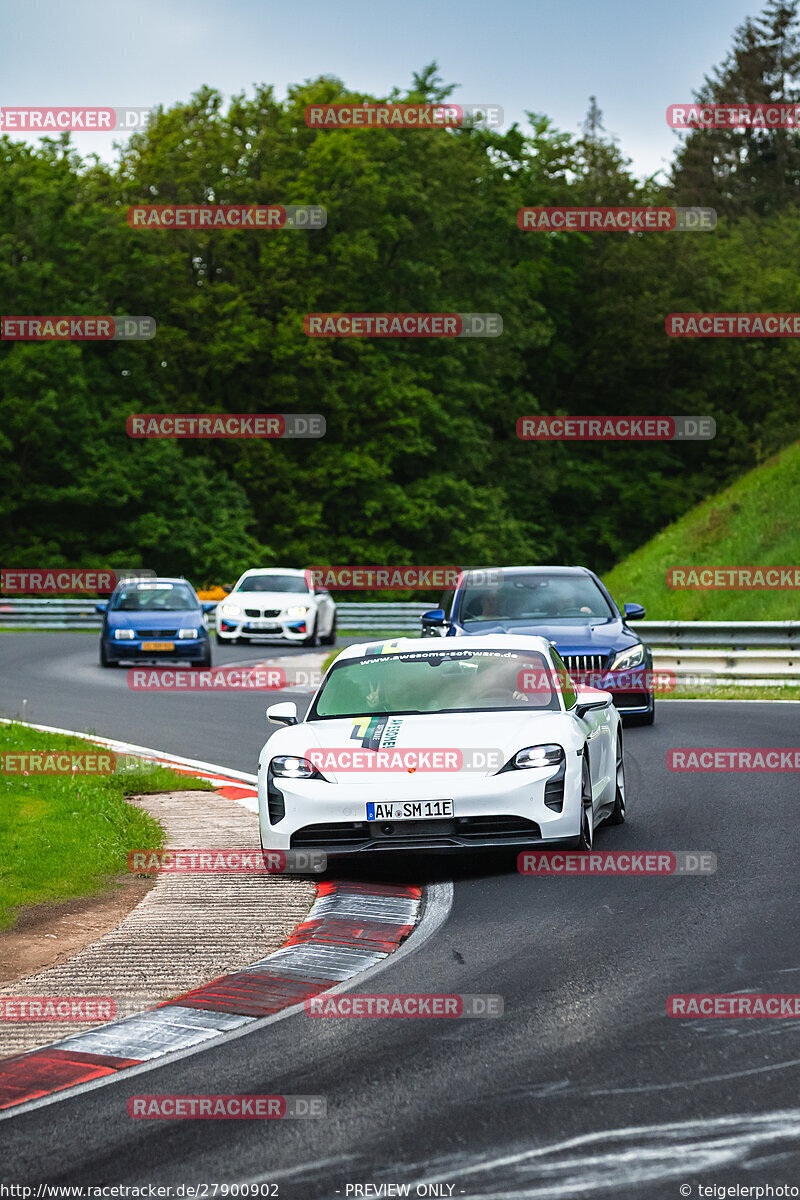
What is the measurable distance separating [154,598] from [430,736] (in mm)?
20871

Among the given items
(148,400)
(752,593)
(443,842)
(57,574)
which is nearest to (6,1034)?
(443,842)

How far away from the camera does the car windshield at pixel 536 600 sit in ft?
60.5

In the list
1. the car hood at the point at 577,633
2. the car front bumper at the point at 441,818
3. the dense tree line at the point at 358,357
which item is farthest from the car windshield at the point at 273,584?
the car front bumper at the point at 441,818

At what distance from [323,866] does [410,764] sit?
0.92 m

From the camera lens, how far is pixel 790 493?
33.5 meters

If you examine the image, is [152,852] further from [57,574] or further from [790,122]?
[790,122]

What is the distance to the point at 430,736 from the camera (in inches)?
392

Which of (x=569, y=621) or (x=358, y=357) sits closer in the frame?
(x=569, y=621)

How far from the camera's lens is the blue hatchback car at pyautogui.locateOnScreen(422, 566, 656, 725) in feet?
57.5

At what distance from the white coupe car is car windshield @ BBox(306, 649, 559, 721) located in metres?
25.4

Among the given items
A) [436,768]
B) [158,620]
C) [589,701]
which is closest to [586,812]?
[589,701]

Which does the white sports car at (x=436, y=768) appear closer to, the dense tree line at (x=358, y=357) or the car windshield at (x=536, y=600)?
the car windshield at (x=536, y=600)

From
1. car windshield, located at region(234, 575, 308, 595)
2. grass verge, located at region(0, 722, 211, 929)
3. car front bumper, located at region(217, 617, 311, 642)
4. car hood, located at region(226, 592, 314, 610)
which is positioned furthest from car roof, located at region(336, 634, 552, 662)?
car windshield, located at region(234, 575, 308, 595)

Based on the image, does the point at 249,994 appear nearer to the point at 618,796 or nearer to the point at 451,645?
the point at 451,645
